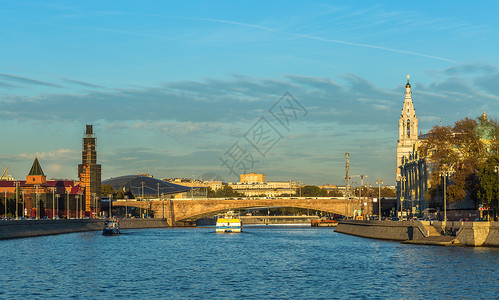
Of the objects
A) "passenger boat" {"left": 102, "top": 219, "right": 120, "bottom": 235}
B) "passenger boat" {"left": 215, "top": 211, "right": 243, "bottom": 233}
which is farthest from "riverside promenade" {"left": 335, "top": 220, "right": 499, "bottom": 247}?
"passenger boat" {"left": 102, "top": 219, "right": 120, "bottom": 235}

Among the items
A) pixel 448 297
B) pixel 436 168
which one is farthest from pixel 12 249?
pixel 436 168

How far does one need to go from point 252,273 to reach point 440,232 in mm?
38446

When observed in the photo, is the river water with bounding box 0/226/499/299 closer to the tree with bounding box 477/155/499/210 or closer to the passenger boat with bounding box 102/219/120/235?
the tree with bounding box 477/155/499/210

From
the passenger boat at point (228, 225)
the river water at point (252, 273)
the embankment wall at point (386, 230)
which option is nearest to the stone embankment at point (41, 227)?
the river water at point (252, 273)

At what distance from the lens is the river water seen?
5147 cm

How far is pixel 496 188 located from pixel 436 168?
28272 mm

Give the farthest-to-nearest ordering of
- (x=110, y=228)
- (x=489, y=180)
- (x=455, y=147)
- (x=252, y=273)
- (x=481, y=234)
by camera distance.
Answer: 1. (x=110, y=228)
2. (x=455, y=147)
3. (x=489, y=180)
4. (x=481, y=234)
5. (x=252, y=273)

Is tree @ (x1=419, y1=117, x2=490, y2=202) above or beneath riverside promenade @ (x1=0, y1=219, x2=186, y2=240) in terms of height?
above

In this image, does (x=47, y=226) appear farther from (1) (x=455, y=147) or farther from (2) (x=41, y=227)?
(1) (x=455, y=147)

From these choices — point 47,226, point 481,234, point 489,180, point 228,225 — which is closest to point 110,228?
point 47,226

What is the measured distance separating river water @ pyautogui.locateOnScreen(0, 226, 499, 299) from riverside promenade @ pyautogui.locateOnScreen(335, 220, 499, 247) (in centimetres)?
231

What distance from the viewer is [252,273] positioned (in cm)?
6481

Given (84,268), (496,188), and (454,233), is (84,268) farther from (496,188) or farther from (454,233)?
(496,188)

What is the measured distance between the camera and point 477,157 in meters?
121
